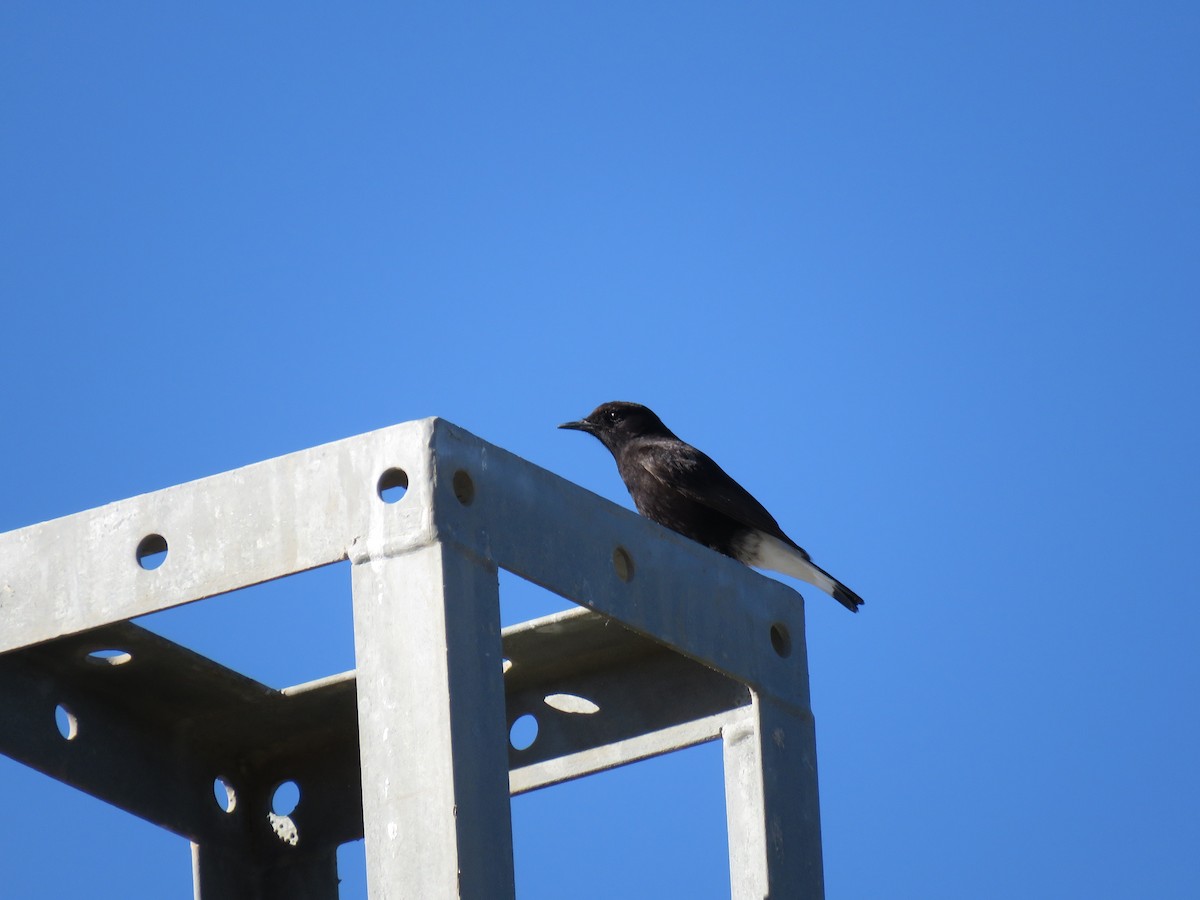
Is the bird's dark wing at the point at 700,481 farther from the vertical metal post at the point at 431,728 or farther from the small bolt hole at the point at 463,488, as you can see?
the vertical metal post at the point at 431,728

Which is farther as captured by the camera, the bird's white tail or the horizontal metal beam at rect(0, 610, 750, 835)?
the bird's white tail

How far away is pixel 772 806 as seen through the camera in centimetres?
588

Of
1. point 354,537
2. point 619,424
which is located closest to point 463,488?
point 354,537

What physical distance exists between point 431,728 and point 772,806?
159cm

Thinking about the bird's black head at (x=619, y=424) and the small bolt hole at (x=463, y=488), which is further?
the bird's black head at (x=619, y=424)

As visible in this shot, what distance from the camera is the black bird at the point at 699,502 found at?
1094 centimetres

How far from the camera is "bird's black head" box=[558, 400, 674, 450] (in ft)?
37.9

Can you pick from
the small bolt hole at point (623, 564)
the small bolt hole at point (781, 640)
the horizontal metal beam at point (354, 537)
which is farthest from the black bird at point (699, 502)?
the small bolt hole at point (623, 564)

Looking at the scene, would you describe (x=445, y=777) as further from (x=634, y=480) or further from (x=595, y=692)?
(x=634, y=480)

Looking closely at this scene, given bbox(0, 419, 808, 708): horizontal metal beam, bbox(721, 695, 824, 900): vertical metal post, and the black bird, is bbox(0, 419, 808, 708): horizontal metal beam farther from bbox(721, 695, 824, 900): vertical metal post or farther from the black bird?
the black bird

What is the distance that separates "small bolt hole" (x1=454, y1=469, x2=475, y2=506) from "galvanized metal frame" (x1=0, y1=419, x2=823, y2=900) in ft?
0.03

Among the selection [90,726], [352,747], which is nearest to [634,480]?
[352,747]

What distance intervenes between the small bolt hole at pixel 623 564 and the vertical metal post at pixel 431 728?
0.72m

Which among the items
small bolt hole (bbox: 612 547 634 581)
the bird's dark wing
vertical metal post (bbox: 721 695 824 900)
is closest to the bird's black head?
the bird's dark wing
